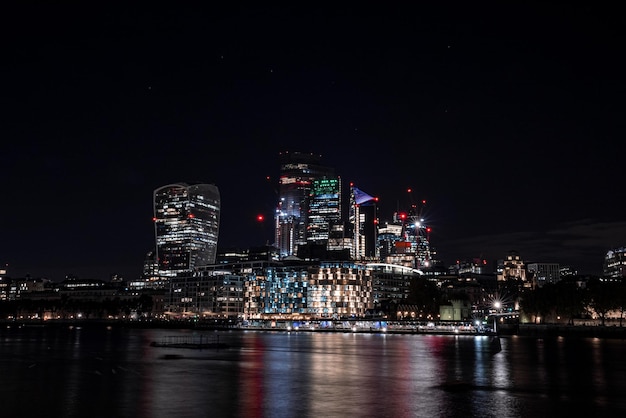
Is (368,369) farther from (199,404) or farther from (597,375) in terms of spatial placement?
(199,404)

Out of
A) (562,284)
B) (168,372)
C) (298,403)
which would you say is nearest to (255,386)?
(298,403)

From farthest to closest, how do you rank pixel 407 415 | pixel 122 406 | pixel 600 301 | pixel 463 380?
pixel 600 301, pixel 463 380, pixel 122 406, pixel 407 415

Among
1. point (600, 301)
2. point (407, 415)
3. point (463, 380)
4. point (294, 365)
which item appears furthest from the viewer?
point (600, 301)

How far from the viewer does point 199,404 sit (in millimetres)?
Answer: 39750

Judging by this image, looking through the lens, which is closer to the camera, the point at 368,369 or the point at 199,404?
the point at 199,404

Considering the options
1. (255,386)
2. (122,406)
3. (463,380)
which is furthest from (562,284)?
(122,406)

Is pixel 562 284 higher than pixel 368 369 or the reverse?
higher

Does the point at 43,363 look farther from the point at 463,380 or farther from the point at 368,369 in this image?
the point at 463,380

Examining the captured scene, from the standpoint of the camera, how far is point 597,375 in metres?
61.6

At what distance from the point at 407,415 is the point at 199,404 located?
43.3 feet

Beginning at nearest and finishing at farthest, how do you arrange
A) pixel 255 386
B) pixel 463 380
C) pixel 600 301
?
1. pixel 255 386
2. pixel 463 380
3. pixel 600 301

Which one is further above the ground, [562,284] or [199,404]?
[562,284]

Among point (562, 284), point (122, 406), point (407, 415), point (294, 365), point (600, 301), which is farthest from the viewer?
point (562, 284)

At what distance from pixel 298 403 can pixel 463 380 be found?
66.6 feet
